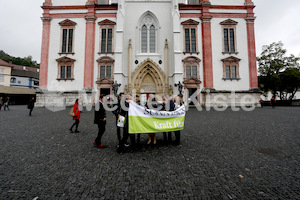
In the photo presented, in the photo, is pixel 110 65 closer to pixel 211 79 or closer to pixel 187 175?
pixel 211 79

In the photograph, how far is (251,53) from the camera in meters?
21.9

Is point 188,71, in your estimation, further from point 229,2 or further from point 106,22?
point 106,22

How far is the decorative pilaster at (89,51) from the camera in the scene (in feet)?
71.3

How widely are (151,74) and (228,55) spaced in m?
12.0

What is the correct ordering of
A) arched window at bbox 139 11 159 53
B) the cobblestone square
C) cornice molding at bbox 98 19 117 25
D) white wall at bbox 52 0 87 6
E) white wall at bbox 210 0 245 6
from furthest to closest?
white wall at bbox 52 0 87 6 < white wall at bbox 210 0 245 6 < arched window at bbox 139 11 159 53 < cornice molding at bbox 98 19 117 25 < the cobblestone square

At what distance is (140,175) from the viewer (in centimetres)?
296

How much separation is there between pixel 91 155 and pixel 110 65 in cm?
1972

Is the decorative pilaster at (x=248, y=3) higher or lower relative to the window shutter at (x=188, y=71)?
higher

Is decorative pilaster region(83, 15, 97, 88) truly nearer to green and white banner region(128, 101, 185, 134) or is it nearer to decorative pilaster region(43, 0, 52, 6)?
decorative pilaster region(43, 0, 52, 6)

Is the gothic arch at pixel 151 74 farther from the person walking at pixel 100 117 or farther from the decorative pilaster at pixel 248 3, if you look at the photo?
the person walking at pixel 100 117

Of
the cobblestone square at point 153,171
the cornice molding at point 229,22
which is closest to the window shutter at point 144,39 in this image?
the cornice molding at point 229,22

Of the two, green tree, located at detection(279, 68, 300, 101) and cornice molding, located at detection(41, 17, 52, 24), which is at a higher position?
cornice molding, located at detection(41, 17, 52, 24)

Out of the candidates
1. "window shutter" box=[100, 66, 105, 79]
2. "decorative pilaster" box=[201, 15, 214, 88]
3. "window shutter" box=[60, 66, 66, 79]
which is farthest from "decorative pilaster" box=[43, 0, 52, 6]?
"decorative pilaster" box=[201, 15, 214, 88]

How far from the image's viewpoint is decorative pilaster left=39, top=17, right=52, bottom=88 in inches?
858
